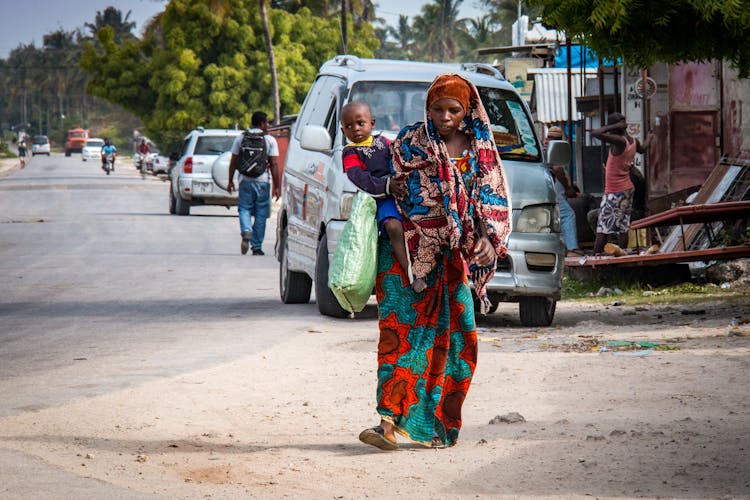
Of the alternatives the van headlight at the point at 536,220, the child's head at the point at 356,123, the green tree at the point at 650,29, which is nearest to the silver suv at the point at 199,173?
the van headlight at the point at 536,220

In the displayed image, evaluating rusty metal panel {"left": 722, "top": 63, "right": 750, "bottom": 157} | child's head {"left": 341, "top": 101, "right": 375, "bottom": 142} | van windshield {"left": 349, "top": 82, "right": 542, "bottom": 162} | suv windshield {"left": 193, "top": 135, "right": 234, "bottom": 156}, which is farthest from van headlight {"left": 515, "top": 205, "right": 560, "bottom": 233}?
suv windshield {"left": 193, "top": 135, "right": 234, "bottom": 156}

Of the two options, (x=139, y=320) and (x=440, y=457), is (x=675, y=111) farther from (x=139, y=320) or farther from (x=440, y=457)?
(x=440, y=457)

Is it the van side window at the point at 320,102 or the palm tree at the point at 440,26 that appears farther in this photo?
the palm tree at the point at 440,26

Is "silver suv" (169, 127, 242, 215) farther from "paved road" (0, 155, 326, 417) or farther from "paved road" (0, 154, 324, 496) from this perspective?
"paved road" (0, 154, 324, 496)

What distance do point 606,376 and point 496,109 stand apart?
3.76 m

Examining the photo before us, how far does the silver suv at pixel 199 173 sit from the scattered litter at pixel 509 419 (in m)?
22.0

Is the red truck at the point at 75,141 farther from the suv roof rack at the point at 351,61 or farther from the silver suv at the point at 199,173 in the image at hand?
the suv roof rack at the point at 351,61

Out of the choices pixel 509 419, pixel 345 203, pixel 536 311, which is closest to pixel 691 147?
pixel 536 311

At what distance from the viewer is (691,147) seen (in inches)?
723

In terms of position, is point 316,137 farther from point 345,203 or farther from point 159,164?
point 159,164

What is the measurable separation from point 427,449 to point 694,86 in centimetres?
1335

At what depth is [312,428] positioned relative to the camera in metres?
6.54

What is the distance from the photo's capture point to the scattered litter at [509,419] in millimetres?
6555

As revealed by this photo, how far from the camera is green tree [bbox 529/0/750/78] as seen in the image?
721 cm
